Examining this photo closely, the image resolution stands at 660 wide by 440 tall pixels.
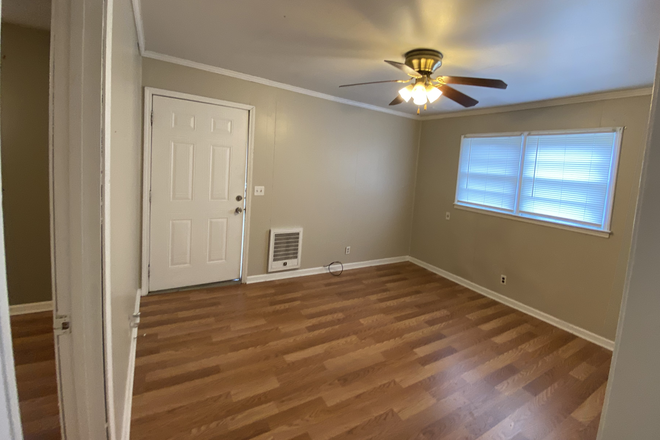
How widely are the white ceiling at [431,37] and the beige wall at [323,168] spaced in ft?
1.51

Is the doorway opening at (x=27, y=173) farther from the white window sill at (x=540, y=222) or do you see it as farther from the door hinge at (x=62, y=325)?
the white window sill at (x=540, y=222)

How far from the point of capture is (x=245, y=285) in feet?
12.7

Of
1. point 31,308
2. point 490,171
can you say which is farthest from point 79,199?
point 490,171

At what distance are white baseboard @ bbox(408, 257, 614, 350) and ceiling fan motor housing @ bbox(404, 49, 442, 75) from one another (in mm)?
2965

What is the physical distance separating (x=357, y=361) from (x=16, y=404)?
238 centimetres

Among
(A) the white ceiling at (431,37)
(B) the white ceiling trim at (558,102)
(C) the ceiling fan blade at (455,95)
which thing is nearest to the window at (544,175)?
(B) the white ceiling trim at (558,102)

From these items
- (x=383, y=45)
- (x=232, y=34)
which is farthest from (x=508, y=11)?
(x=232, y=34)

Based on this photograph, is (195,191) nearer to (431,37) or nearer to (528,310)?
(431,37)

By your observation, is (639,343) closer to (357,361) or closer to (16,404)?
(16,404)

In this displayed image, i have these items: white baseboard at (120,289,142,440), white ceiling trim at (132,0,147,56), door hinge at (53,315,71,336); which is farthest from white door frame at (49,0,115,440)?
white ceiling trim at (132,0,147,56)

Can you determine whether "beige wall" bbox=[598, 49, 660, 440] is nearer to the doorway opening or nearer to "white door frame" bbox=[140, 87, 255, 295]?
the doorway opening

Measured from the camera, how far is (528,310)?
12.2ft

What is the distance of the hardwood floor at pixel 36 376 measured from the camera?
A: 173cm

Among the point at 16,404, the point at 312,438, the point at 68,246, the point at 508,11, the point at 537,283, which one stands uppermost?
the point at 508,11
